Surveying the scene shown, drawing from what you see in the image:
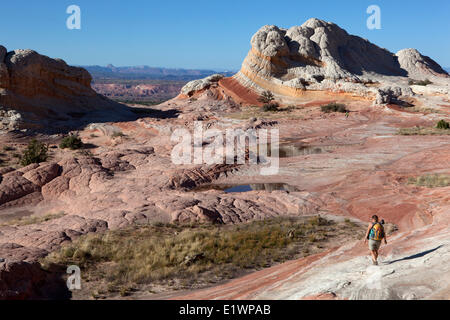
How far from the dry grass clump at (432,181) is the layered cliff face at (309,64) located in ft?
67.6

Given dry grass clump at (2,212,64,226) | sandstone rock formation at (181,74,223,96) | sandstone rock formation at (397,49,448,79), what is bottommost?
dry grass clump at (2,212,64,226)

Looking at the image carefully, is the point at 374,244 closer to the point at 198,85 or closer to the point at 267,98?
the point at 267,98

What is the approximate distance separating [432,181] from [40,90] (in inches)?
1146

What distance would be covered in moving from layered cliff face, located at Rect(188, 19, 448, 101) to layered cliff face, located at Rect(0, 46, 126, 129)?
12.8m

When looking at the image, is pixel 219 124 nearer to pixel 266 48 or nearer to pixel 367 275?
pixel 266 48

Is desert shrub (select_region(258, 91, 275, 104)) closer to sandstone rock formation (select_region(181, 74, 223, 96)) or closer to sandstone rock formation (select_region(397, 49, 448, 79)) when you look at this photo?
sandstone rock formation (select_region(181, 74, 223, 96))

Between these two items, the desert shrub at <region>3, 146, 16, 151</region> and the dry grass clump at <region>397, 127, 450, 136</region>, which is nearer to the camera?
the desert shrub at <region>3, 146, 16, 151</region>

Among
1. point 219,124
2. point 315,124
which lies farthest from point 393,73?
point 219,124

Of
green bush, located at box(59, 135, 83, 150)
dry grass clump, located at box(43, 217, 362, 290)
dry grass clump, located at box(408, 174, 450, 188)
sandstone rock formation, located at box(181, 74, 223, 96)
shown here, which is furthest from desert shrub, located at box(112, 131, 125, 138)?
dry grass clump, located at box(408, 174, 450, 188)

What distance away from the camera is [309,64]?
130 ft

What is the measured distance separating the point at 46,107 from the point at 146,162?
1625cm

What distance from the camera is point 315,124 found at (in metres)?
28.3

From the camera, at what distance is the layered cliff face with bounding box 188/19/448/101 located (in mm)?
36719

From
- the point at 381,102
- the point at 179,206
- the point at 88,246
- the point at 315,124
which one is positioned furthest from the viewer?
the point at 381,102
